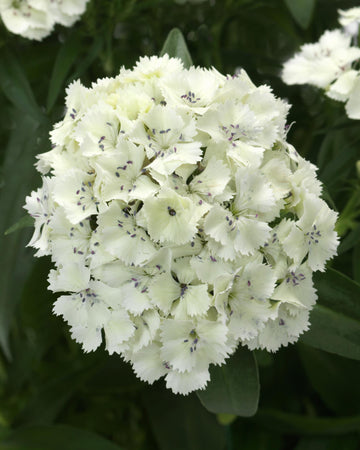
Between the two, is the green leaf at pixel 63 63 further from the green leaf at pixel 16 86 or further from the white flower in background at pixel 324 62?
the white flower in background at pixel 324 62

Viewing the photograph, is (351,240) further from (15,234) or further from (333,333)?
(15,234)

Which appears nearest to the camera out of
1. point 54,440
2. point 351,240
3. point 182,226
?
point 182,226

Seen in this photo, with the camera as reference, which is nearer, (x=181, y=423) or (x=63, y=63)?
(x=63, y=63)

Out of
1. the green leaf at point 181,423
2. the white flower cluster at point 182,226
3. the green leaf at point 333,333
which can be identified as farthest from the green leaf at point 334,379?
the white flower cluster at point 182,226

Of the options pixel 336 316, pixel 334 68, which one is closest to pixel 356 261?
pixel 336 316

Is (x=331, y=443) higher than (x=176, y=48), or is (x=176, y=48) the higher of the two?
(x=176, y=48)

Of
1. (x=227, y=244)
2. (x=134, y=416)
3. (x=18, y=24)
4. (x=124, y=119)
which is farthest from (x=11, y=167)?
(x=134, y=416)

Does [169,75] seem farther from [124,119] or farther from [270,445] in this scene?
[270,445]

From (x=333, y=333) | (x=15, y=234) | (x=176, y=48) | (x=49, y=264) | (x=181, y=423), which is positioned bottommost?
(x=181, y=423)
